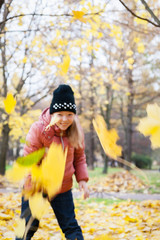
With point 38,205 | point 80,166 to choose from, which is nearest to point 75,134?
point 80,166

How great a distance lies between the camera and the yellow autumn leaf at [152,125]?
41 centimetres

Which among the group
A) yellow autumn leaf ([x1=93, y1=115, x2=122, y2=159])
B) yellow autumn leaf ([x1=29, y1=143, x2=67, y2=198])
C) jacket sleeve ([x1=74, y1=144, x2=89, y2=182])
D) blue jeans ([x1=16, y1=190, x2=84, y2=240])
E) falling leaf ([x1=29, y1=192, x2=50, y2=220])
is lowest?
blue jeans ([x1=16, y1=190, x2=84, y2=240])

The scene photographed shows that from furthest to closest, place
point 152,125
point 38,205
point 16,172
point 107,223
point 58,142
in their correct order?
point 107,223, point 58,142, point 38,205, point 16,172, point 152,125

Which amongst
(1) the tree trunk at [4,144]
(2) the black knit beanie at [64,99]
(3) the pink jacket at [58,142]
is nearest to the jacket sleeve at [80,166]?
(3) the pink jacket at [58,142]

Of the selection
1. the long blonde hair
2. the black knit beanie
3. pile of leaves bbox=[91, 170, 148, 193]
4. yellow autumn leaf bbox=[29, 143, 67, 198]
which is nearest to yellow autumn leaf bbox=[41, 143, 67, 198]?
yellow autumn leaf bbox=[29, 143, 67, 198]

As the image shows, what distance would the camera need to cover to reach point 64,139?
203cm

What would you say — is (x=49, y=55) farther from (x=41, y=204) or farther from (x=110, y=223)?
(x=41, y=204)

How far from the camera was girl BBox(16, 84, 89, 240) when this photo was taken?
179cm

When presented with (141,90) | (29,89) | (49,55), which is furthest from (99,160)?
(49,55)

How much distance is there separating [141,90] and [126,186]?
6.35 metres

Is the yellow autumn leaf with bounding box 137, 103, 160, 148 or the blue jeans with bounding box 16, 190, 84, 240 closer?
the yellow autumn leaf with bounding box 137, 103, 160, 148

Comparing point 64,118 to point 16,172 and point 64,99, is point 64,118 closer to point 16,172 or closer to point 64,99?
point 64,99

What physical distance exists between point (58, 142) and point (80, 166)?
42 cm

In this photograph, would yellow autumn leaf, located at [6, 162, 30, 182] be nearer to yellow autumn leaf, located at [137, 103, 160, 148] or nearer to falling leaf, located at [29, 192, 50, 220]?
falling leaf, located at [29, 192, 50, 220]
